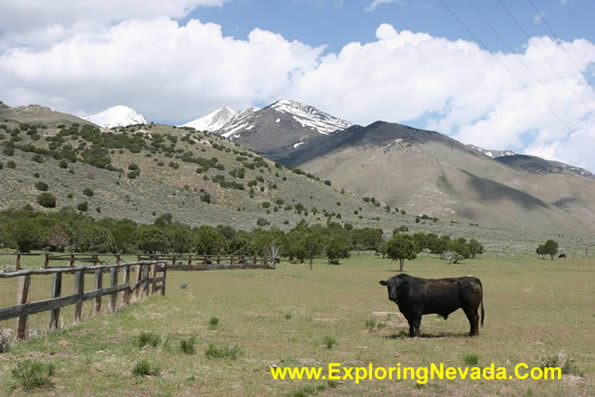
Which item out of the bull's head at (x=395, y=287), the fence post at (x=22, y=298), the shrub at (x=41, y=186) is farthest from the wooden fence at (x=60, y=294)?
the shrub at (x=41, y=186)

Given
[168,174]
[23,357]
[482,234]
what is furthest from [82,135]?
[23,357]

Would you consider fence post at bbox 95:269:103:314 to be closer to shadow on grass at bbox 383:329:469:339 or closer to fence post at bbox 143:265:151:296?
fence post at bbox 143:265:151:296

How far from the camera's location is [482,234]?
5157 inches

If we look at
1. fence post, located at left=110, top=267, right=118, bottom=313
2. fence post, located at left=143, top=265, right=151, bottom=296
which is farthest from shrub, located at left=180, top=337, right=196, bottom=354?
fence post, located at left=143, top=265, right=151, bottom=296

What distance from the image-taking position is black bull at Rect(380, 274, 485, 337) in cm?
1498

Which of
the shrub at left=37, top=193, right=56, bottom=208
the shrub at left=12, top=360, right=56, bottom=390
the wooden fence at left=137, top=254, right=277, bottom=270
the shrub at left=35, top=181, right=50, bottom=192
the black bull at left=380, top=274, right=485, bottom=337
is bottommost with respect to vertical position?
the wooden fence at left=137, top=254, right=277, bottom=270

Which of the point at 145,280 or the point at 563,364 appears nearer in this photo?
the point at 563,364

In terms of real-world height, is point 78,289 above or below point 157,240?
below

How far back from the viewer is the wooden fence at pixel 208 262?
5097 centimetres

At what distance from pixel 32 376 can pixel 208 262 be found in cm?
5135

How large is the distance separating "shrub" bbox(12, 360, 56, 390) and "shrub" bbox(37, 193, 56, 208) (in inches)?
2898

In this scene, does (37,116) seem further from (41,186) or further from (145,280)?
(145,280)

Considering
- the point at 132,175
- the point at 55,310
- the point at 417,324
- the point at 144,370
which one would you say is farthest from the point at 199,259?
the point at 144,370

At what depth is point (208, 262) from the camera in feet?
193
